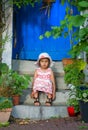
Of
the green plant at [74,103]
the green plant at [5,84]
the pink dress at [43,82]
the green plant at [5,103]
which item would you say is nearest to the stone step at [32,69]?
the pink dress at [43,82]

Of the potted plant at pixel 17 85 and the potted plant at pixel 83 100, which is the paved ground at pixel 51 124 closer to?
the potted plant at pixel 83 100

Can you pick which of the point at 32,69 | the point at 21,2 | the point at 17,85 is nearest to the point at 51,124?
the point at 17,85

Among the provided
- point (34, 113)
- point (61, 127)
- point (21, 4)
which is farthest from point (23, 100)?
point (21, 4)

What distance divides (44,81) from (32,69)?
3.33 feet

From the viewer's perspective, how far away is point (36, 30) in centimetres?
912

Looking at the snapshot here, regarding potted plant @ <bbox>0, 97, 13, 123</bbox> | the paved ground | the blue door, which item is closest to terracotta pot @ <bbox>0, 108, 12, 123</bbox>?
potted plant @ <bbox>0, 97, 13, 123</bbox>

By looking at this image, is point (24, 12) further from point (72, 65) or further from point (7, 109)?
point (7, 109)

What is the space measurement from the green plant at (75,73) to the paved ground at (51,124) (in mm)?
912

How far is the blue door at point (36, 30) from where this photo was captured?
9.07 meters

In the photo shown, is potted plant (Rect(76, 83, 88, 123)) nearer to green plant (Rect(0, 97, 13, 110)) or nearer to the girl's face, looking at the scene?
the girl's face

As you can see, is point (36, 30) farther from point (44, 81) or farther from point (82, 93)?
point (82, 93)

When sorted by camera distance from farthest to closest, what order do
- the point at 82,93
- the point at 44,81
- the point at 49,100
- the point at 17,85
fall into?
the point at 44,81 → the point at 49,100 → the point at 17,85 → the point at 82,93

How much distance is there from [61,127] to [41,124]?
0.46 m

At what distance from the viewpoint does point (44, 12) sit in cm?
912
